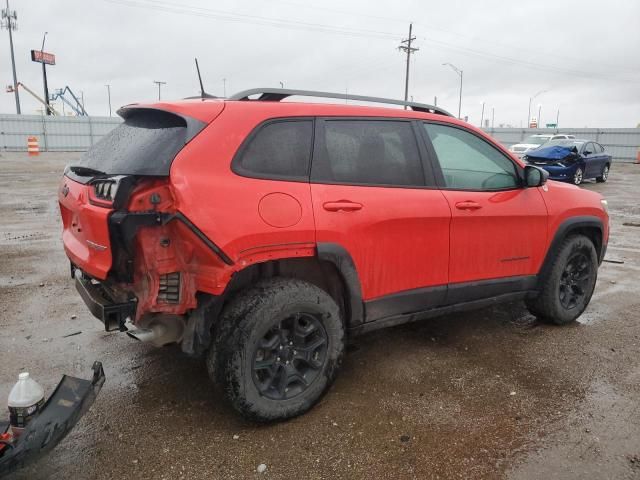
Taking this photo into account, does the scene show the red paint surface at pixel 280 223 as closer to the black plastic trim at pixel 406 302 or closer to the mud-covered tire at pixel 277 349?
the black plastic trim at pixel 406 302

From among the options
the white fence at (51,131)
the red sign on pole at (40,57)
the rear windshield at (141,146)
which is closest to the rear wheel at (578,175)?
the rear windshield at (141,146)

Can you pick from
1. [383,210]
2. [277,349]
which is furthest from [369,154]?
[277,349]

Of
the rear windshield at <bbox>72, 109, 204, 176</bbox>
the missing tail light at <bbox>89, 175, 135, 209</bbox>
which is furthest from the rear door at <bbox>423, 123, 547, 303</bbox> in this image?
the missing tail light at <bbox>89, 175, 135, 209</bbox>

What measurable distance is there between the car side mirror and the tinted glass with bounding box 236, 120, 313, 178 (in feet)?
6.29

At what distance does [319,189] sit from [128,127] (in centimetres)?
127

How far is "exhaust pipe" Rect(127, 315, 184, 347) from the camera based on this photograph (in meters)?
2.71

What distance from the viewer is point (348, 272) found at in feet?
9.89

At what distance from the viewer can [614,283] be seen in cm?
585

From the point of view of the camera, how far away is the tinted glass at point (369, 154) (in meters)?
3.04

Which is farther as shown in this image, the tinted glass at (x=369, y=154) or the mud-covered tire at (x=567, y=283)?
the mud-covered tire at (x=567, y=283)

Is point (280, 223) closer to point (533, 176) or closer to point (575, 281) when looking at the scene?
point (533, 176)

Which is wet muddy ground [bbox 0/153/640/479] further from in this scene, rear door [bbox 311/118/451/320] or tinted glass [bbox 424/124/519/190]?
tinted glass [bbox 424/124/519/190]

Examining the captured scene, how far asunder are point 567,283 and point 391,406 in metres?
2.30

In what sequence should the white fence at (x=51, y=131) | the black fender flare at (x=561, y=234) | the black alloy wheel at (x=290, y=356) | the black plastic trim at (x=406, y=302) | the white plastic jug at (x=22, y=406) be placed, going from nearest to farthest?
the white plastic jug at (x=22, y=406), the black alloy wheel at (x=290, y=356), the black plastic trim at (x=406, y=302), the black fender flare at (x=561, y=234), the white fence at (x=51, y=131)
